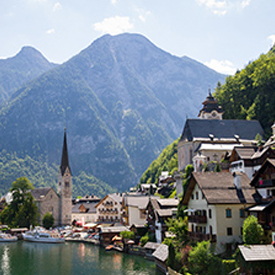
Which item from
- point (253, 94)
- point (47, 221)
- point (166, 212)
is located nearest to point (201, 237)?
point (166, 212)

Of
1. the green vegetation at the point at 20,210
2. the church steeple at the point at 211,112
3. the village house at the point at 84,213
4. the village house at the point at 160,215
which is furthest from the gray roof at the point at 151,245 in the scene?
the village house at the point at 84,213

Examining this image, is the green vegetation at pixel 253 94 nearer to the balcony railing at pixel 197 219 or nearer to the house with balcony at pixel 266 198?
the balcony railing at pixel 197 219

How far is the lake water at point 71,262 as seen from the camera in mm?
50188

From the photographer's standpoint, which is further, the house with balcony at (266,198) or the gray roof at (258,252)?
the house with balcony at (266,198)

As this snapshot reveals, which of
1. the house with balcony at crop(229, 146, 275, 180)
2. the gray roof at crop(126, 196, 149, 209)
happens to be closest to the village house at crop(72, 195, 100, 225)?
the gray roof at crop(126, 196, 149, 209)

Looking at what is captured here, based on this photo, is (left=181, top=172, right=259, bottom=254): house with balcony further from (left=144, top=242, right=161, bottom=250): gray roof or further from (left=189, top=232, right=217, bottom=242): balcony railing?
(left=144, top=242, right=161, bottom=250): gray roof

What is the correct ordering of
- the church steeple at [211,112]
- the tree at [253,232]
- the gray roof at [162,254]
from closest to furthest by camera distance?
1. the tree at [253,232]
2. the gray roof at [162,254]
3. the church steeple at [211,112]

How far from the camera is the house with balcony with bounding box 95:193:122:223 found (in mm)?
114438

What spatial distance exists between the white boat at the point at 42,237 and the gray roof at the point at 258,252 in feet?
215

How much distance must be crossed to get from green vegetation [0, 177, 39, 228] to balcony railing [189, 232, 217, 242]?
7559 centimetres

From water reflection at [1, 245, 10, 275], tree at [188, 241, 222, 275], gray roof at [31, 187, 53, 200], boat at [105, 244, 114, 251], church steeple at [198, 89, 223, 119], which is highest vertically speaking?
church steeple at [198, 89, 223, 119]

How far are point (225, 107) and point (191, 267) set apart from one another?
86.6 meters

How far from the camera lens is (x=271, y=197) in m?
37.0

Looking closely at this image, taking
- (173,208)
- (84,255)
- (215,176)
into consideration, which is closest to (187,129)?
(173,208)
